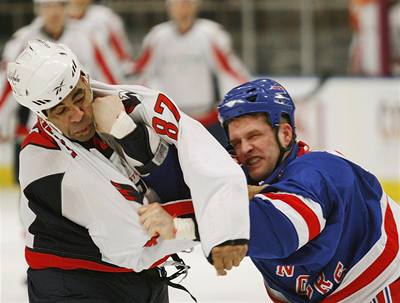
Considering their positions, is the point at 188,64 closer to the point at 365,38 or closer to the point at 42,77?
the point at 365,38

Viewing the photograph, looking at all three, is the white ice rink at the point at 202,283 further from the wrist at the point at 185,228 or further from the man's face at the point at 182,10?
the man's face at the point at 182,10

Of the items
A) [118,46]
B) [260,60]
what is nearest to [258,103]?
[118,46]

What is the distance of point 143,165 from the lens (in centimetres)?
235

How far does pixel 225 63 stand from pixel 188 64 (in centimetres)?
41

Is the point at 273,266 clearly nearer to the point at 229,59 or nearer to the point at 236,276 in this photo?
the point at 236,276

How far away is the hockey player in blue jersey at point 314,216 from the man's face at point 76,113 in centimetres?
31

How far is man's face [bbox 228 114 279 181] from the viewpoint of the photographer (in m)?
2.16

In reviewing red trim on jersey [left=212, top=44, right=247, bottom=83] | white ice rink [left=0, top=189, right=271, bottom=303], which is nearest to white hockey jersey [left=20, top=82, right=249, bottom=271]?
white ice rink [left=0, top=189, right=271, bottom=303]

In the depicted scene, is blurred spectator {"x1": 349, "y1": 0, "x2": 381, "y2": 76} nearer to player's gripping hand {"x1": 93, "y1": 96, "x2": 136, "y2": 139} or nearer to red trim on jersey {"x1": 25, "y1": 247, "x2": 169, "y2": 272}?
red trim on jersey {"x1": 25, "y1": 247, "x2": 169, "y2": 272}

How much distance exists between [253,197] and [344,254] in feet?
0.83

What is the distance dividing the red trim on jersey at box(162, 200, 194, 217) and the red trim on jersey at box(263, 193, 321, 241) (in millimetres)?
448

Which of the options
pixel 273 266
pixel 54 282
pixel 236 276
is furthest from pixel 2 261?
pixel 273 266

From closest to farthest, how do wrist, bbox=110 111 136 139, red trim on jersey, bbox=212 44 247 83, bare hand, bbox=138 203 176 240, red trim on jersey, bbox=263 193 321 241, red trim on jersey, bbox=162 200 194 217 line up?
1. red trim on jersey, bbox=263 193 321 241
2. bare hand, bbox=138 203 176 240
3. wrist, bbox=110 111 136 139
4. red trim on jersey, bbox=162 200 194 217
5. red trim on jersey, bbox=212 44 247 83

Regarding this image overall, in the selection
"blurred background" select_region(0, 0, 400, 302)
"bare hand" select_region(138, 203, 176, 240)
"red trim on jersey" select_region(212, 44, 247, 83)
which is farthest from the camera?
"red trim on jersey" select_region(212, 44, 247, 83)
